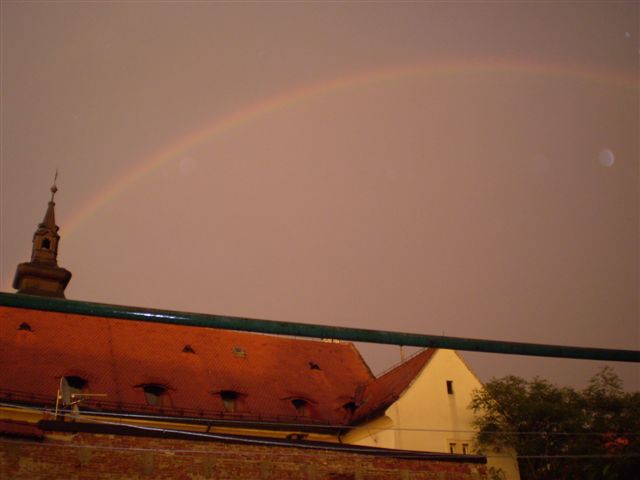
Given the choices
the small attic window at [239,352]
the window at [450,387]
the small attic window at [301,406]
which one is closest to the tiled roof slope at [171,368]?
the small attic window at [239,352]

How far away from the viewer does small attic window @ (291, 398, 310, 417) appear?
2698cm

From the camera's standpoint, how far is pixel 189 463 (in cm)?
1753

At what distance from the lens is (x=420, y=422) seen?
25.8 meters

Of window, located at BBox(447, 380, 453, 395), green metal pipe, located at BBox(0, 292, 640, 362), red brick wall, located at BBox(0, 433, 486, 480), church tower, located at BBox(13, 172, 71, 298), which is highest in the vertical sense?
church tower, located at BBox(13, 172, 71, 298)

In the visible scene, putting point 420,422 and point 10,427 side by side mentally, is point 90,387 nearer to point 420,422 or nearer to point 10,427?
point 10,427

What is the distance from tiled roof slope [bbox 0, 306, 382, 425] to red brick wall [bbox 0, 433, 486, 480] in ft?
20.0

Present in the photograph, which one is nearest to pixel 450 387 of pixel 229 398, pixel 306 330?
pixel 229 398

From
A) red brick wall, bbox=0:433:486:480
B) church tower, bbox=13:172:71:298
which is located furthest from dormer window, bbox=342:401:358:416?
church tower, bbox=13:172:71:298

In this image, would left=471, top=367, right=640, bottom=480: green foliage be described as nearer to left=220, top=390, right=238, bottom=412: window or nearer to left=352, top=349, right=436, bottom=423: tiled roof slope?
left=352, top=349, right=436, bottom=423: tiled roof slope

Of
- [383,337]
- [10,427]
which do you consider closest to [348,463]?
[10,427]

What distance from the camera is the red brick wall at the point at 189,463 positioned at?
15.7m

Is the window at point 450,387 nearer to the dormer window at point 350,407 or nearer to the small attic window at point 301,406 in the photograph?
the dormer window at point 350,407

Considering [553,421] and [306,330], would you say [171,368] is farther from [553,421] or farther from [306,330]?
[306,330]

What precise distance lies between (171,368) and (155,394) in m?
2.02
